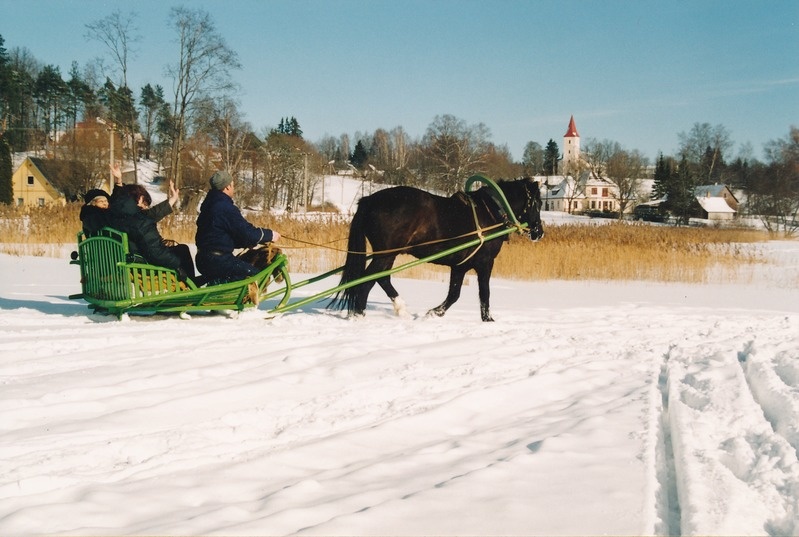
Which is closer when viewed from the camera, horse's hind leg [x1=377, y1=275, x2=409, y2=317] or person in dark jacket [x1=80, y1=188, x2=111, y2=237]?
person in dark jacket [x1=80, y1=188, x2=111, y2=237]

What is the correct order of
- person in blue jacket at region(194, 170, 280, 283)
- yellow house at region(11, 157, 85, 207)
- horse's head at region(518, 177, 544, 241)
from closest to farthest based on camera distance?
person in blue jacket at region(194, 170, 280, 283)
horse's head at region(518, 177, 544, 241)
yellow house at region(11, 157, 85, 207)

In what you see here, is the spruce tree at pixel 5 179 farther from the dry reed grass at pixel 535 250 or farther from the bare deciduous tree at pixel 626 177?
the bare deciduous tree at pixel 626 177

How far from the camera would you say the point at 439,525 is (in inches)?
102

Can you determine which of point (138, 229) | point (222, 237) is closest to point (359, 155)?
point (222, 237)

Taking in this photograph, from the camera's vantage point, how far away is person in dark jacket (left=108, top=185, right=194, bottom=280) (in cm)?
672

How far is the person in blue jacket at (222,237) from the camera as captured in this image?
281 inches

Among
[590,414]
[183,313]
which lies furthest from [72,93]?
[590,414]

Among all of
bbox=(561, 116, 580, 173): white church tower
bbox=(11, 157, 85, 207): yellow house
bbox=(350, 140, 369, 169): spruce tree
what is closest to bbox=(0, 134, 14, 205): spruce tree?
bbox=(11, 157, 85, 207): yellow house

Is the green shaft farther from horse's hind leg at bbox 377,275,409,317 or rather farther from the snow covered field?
horse's hind leg at bbox 377,275,409,317

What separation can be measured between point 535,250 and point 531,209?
22.0 feet

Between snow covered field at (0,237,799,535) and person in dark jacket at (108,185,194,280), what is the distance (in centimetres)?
66

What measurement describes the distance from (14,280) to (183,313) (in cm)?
535

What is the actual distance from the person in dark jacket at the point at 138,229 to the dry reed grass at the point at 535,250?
22.3ft

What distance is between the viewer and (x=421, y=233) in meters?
8.33
